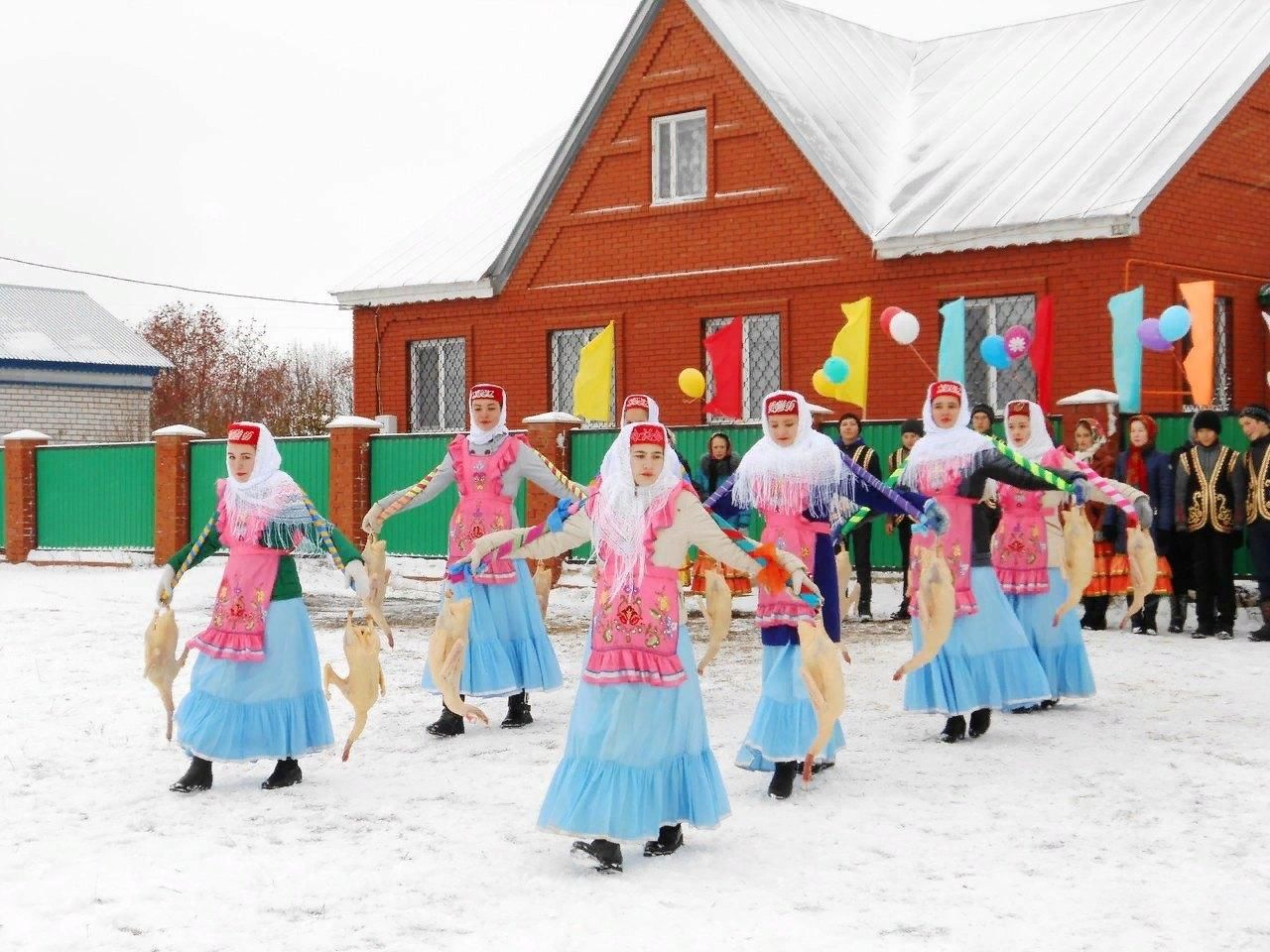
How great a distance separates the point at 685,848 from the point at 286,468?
46.1ft

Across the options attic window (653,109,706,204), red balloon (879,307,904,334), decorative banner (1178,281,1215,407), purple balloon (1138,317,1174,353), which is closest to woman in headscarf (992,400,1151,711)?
purple balloon (1138,317,1174,353)

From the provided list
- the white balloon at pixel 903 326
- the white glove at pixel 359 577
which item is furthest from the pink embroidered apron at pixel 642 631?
the white balloon at pixel 903 326

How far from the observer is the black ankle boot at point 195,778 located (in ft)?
22.6

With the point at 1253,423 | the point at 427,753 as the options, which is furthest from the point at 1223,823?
the point at 1253,423

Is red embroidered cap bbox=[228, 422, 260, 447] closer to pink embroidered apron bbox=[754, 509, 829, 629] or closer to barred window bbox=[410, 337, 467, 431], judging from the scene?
pink embroidered apron bbox=[754, 509, 829, 629]

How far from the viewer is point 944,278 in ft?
58.1

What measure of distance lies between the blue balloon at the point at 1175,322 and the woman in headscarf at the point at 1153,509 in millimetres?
1413

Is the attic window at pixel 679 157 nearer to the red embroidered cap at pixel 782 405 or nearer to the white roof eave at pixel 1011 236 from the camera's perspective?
the white roof eave at pixel 1011 236

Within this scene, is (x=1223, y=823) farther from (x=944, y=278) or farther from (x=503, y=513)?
(x=944, y=278)

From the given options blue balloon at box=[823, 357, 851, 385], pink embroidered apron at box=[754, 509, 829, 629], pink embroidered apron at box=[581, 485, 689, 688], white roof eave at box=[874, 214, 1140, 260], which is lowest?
pink embroidered apron at box=[581, 485, 689, 688]

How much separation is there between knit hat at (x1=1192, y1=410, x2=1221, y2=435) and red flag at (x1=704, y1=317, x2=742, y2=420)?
23.6 feet

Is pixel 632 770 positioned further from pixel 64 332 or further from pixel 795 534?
pixel 64 332

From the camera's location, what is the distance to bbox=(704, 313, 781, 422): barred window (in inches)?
757

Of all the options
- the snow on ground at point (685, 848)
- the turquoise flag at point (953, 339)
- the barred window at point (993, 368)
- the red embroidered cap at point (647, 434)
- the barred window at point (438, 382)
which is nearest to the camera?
the snow on ground at point (685, 848)
